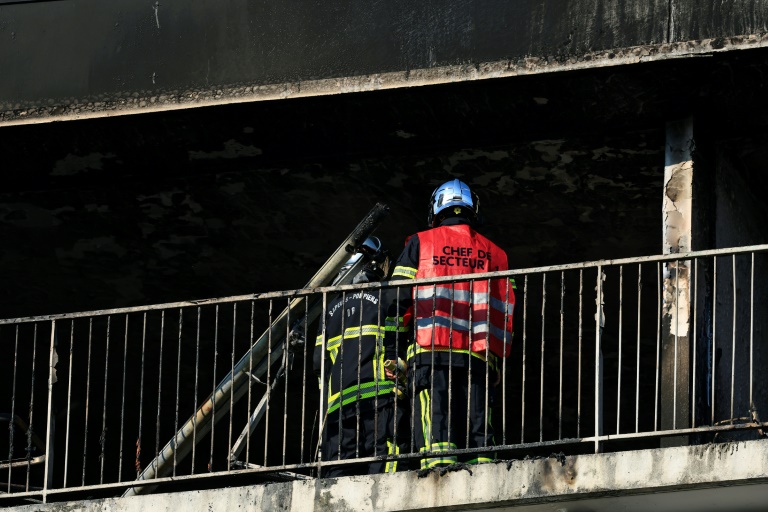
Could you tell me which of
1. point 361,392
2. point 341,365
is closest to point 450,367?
point 341,365

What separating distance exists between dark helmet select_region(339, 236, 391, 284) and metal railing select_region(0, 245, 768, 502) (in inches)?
10.7

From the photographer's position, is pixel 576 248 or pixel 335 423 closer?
pixel 335 423

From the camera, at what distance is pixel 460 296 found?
12.6m

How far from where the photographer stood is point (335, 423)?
1310 centimetres

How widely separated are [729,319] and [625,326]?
100 inches

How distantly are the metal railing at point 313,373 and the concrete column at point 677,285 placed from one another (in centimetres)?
1

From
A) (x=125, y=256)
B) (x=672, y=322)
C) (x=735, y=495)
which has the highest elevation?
(x=125, y=256)

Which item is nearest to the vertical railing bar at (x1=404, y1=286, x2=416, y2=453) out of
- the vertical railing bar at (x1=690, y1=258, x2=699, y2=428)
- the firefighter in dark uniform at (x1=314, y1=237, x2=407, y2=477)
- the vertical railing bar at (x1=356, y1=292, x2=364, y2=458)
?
the firefighter in dark uniform at (x1=314, y1=237, x2=407, y2=477)

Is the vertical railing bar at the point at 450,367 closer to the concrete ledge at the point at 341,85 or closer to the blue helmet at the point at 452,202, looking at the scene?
the blue helmet at the point at 452,202

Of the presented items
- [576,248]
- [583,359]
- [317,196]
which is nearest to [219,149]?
[317,196]

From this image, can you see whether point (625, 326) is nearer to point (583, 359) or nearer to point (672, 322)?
point (583, 359)

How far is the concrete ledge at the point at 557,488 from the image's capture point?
1128cm

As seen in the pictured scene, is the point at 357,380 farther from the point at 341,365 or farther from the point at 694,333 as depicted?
the point at 694,333

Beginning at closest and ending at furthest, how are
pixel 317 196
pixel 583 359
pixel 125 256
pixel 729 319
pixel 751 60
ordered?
pixel 751 60 < pixel 729 319 < pixel 317 196 < pixel 125 256 < pixel 583 359
